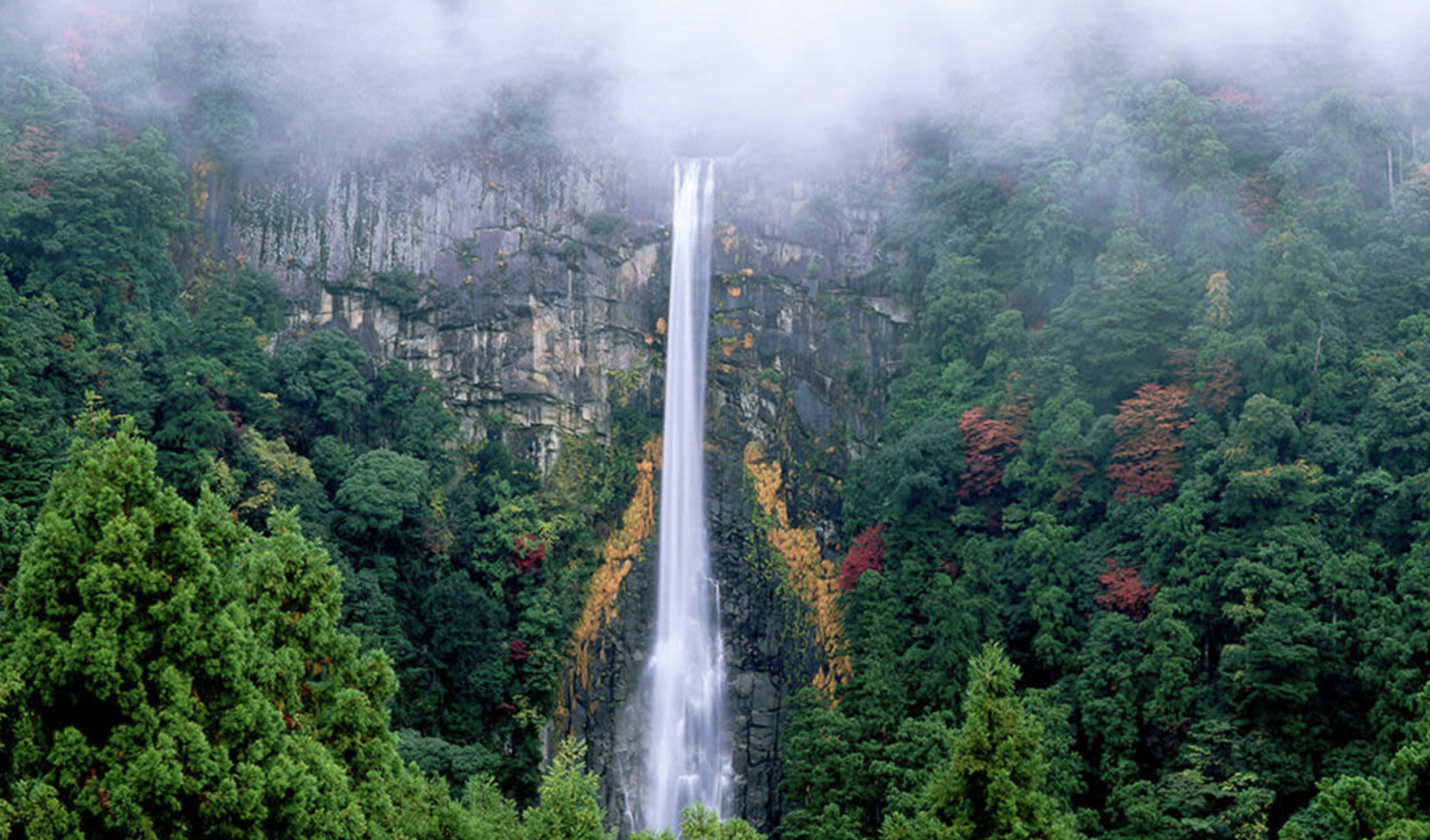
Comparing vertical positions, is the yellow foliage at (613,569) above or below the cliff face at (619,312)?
below

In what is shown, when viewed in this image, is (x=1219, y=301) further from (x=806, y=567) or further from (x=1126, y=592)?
(x=806, y=567)

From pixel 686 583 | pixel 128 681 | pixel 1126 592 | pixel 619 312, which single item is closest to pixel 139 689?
pixel 128 681

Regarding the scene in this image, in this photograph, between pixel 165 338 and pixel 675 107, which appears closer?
pixel 165 338

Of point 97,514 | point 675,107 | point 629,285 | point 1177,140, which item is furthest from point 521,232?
point 97,514

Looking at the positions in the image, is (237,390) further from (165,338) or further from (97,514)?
(97,514)

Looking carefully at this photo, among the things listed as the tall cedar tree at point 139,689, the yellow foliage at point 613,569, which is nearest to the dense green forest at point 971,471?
the yellow foliage at point 613,569

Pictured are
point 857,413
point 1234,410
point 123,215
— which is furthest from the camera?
point 857,413

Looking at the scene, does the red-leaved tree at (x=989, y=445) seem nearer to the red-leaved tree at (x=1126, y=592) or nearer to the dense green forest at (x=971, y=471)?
the dense green forest at (x=971, y=471)
